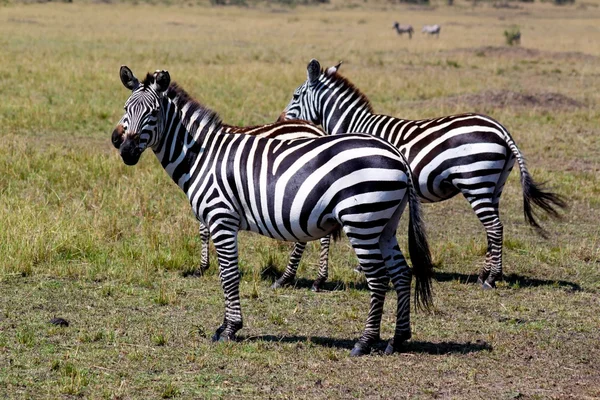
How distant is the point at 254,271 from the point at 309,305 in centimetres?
100

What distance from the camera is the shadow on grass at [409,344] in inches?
251

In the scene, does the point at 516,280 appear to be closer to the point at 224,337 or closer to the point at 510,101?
the point at 224,337

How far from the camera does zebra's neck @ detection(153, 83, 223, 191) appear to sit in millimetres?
6633

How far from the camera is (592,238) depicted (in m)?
10.0

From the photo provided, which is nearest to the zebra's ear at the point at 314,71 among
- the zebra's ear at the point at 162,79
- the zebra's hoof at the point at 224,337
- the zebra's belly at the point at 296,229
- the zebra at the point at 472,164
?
the zebra at the point at 472,164

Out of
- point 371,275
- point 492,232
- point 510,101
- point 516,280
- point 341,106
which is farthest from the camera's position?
point 510,101

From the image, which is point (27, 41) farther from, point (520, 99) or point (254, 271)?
point (254, 271)

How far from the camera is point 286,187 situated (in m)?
6.19

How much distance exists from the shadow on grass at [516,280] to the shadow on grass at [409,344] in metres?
1.93

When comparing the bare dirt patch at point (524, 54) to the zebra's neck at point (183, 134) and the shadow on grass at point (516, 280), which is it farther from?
the zebra's neck at point (183, 134)

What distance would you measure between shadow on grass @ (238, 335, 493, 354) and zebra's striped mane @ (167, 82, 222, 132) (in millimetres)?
1725

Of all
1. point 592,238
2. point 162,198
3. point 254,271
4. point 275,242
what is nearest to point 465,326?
point 254,271

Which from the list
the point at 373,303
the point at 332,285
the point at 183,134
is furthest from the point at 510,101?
the point at 373,303

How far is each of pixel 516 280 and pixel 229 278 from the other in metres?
3.38
